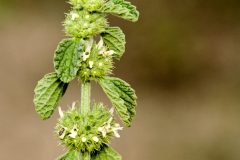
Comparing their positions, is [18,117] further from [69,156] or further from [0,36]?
[69,156]

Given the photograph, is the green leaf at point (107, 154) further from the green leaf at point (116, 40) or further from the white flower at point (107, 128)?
the green leaf at point (116, 40)

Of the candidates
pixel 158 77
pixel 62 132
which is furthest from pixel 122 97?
pixel 158 77

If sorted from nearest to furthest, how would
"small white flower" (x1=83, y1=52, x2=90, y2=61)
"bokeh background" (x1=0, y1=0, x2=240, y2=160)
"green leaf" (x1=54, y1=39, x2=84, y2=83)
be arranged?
"green leaf" (x1=54, y1=39, x2=84, y2=83)
"small white flower" (x1=83, y1=52, x2=90, y2=61)
"bokeh background" (x1=0, y1=0, x2=240, y2=160)

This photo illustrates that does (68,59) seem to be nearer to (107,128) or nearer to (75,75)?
(75,75)

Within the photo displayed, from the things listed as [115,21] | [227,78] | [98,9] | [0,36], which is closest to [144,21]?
[115,21]

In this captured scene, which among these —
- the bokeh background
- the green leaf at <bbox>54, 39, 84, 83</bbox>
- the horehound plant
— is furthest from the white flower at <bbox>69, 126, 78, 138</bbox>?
the bokeh background

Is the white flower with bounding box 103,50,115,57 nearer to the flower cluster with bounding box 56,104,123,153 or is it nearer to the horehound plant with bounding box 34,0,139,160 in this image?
the horehound plant with bounding box 34,0,139,160
